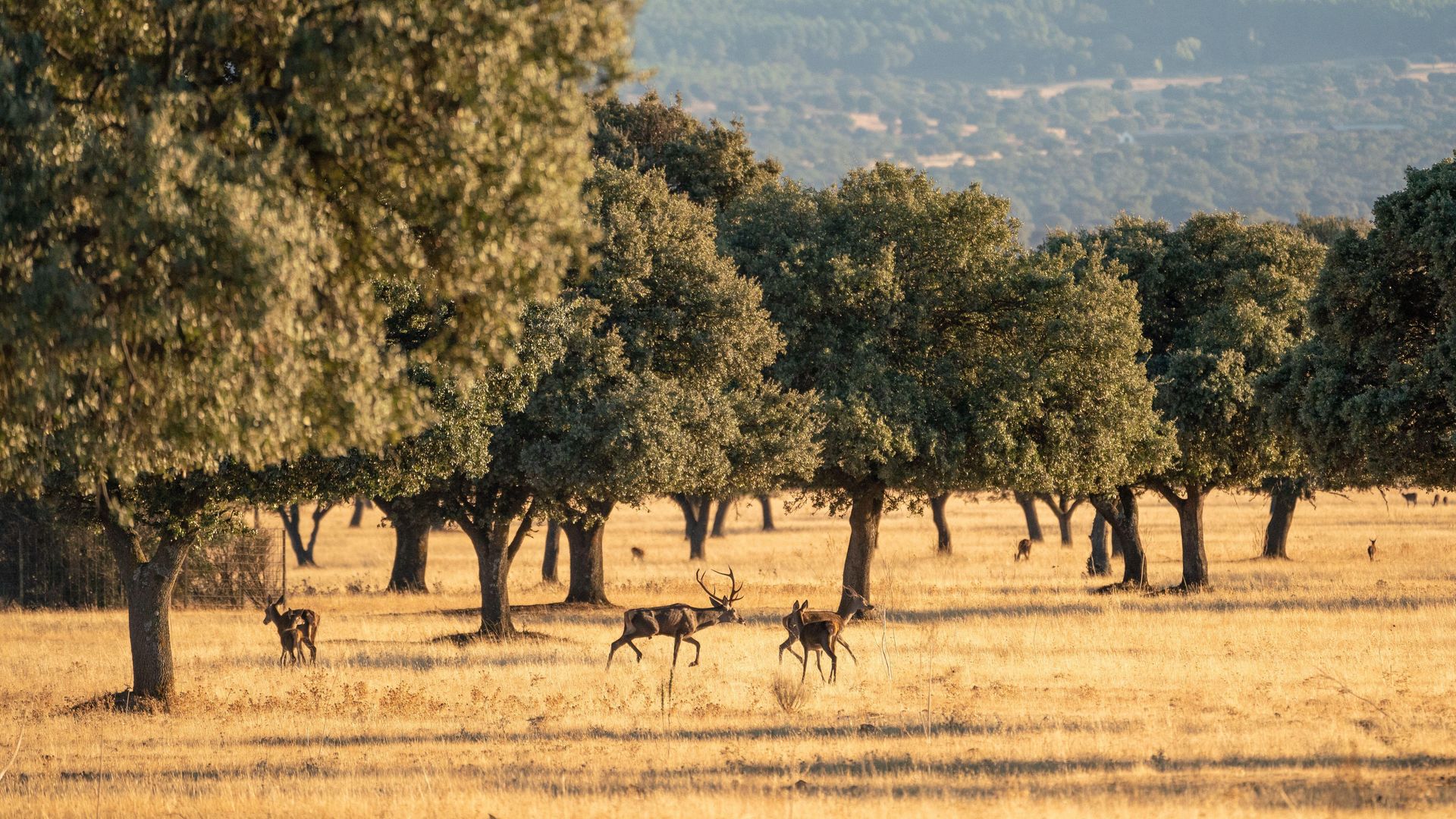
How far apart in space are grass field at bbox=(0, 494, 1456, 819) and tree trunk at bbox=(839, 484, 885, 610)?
55.7 inches

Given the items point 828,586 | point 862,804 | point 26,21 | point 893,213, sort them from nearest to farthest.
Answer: point 26,21 < point 862,804 < point 893,213 < point 828,586

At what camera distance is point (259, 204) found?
407 inches

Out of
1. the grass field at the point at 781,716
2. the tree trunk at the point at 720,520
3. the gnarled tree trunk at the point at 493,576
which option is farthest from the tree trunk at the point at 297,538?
the gnarled tree trunk at the point at 493,576

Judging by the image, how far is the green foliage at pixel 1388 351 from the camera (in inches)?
961

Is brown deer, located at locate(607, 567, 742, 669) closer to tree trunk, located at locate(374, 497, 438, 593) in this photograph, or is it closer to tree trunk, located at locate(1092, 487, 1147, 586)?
tree trunk, located at locate(1092, 487, 1147, 586)

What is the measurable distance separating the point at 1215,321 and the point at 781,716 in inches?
984

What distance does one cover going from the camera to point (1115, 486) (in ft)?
134

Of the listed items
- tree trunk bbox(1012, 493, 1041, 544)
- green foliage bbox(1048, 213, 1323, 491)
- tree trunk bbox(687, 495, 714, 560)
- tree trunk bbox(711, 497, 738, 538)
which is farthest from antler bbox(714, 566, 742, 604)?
tree trunk bbox(711, 497, 738, 538)

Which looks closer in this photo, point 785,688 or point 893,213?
point 785,688

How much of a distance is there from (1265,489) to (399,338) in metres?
39.2

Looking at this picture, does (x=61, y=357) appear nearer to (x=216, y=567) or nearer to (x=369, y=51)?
(x=369, y=51)

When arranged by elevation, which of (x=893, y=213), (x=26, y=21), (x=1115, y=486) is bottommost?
(x=1115, y=486)

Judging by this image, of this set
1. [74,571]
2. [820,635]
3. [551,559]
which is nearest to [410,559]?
[551,559]

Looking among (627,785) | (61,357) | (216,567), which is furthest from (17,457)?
(216,567)
